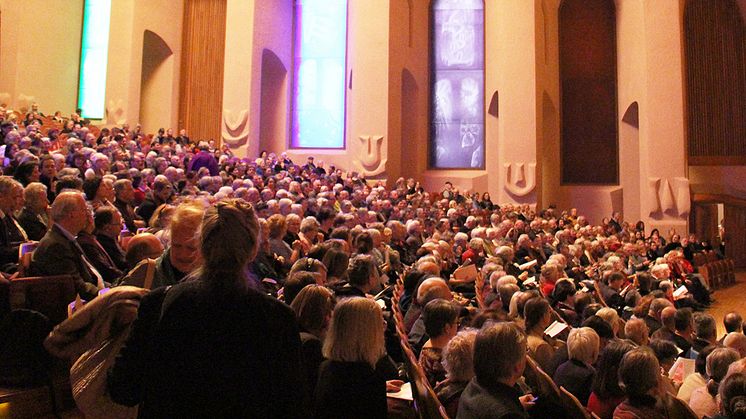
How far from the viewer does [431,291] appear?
13.7 ft

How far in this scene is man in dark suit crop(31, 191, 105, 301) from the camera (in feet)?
11.5

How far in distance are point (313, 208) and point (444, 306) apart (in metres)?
6.00

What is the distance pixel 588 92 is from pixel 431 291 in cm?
1840

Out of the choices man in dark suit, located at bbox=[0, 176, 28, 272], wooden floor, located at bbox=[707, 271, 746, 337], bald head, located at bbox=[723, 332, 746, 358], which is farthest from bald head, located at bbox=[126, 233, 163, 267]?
wooden floor, located at bbox=[707, 271, 746, 337]

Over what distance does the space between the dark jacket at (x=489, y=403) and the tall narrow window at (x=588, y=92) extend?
63.4 ft

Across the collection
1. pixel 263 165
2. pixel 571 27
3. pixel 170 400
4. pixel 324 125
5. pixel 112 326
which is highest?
pixel 571 27

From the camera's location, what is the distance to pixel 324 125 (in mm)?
21328

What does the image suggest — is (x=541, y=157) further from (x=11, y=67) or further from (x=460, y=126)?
(x=11, y=67)

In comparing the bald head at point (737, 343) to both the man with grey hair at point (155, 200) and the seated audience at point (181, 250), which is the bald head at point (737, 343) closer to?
the seated audience at point (181, 250)

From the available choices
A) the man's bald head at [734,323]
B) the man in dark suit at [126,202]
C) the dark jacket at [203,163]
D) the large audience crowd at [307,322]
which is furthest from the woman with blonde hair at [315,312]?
the dark jacket at [203,163]

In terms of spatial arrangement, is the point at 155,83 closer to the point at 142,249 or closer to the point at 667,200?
the point at 667,200

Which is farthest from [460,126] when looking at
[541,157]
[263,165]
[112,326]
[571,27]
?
[112,326]

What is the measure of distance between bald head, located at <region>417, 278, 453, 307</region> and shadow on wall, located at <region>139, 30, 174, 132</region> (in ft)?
58.9

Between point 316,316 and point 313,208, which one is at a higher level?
point 313,208
